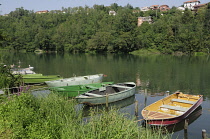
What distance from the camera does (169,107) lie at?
47.1 ft

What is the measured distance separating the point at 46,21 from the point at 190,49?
254 feet

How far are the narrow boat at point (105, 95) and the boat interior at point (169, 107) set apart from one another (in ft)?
11.9

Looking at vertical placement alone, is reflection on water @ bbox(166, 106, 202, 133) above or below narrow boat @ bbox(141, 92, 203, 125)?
below

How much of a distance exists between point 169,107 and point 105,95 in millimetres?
4793

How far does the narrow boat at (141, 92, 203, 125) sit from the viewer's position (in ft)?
40.4

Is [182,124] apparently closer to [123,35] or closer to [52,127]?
[52,127]

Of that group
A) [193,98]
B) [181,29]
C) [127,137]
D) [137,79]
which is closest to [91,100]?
[193,98]

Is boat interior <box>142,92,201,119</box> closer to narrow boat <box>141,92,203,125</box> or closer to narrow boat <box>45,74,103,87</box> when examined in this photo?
narrow boat <box>141,92,203,125</box>

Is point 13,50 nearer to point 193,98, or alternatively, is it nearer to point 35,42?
point 35,42

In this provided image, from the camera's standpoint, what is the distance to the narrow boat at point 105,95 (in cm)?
1608

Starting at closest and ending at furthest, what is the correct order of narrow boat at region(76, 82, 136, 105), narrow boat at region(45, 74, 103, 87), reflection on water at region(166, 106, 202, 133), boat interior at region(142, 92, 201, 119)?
1. boat interior at region(142, 92, 201, 119)
2. reflection on water at region(166, 106, 202, 133)
3. narrow boat at region(76, 82, 136, 105)
4. narrow boat at region(45, 74, 103, 87)

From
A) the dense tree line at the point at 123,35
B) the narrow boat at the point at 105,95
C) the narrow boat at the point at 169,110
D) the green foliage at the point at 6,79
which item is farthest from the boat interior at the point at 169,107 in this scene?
the dense tree line at the point at 123,35

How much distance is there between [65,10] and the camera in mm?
163750

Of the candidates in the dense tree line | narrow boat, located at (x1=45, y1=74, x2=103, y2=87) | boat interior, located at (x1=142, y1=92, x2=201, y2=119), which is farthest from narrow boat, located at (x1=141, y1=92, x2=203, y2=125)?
the dense tree line
